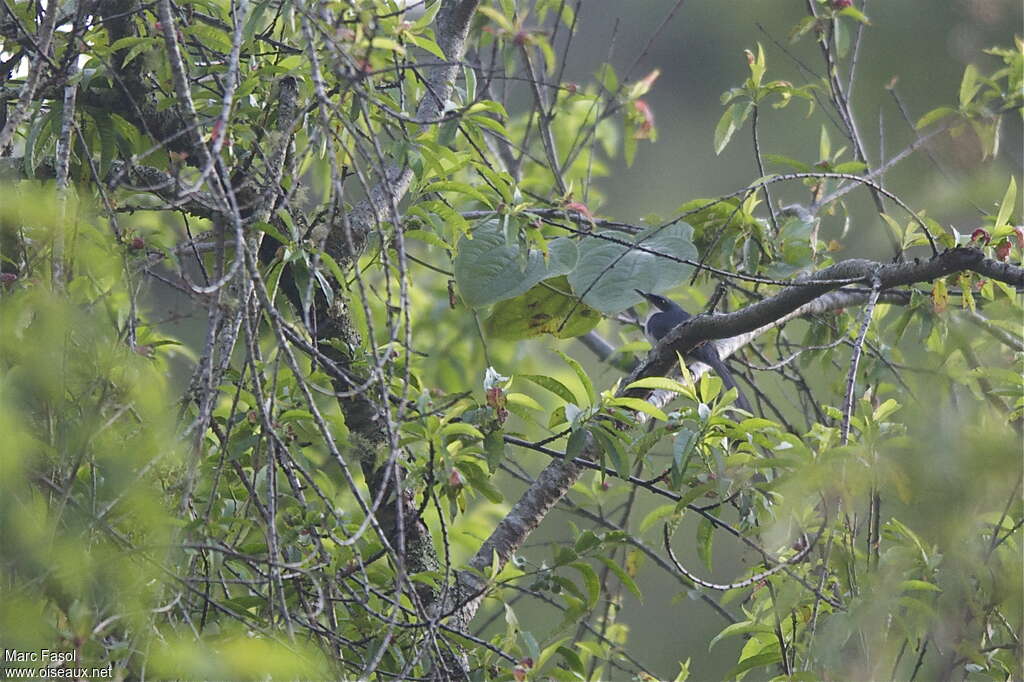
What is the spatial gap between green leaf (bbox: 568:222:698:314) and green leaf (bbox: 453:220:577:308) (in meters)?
0.13

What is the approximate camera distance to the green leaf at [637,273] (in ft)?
8.29

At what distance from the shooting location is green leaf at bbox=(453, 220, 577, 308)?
2.40 m

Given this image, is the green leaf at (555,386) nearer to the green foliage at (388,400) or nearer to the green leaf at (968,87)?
the green foliage at (388,400)

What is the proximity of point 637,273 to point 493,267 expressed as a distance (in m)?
0.41

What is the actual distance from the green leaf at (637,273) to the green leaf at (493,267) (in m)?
0.13

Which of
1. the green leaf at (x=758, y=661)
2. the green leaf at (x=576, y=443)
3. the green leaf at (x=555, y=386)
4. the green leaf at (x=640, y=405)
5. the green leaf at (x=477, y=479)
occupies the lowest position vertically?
the green leaf at (x=758, y=661)

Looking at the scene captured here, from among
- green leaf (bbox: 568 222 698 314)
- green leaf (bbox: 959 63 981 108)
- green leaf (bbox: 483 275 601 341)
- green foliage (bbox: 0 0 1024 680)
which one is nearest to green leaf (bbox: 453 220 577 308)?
green foliage (bbox: 0 0 1024 680)

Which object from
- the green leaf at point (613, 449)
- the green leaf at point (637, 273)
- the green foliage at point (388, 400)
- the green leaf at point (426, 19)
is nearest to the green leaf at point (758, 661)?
the green foliage at point (388, 400)

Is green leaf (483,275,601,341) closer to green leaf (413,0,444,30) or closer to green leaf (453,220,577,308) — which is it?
green leaf (453,220,577,308)

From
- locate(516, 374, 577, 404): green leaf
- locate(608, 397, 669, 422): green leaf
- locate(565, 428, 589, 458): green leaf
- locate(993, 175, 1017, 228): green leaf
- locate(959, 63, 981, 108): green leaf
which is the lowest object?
locate(565, 428, 589, 458): green leaf

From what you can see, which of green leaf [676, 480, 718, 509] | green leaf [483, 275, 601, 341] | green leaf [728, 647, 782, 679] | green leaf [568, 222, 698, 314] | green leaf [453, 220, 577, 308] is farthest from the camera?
green leaf [483, 275, 601, 341]

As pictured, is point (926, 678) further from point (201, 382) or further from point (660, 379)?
point (201, 382)

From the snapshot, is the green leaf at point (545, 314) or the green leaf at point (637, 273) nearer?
the green leaf at point (637, 273)

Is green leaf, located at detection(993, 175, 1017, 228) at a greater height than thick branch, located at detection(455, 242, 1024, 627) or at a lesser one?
greater
